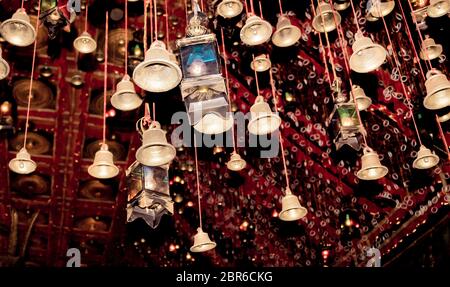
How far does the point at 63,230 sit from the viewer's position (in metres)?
11.0

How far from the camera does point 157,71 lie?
2904mm

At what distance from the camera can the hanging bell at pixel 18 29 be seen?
3.13 metres

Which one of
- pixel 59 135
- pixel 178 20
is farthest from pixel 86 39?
pixel 59 135

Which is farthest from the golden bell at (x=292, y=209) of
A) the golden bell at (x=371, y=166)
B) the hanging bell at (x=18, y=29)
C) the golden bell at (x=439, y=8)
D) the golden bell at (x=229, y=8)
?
the hanging bell at (x=18, y=29)

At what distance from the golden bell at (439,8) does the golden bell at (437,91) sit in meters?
0.49

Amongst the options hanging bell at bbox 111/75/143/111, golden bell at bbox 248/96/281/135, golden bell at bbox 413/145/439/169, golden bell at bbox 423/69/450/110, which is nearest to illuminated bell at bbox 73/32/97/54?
hanging bell at bbox 111/75/143/111

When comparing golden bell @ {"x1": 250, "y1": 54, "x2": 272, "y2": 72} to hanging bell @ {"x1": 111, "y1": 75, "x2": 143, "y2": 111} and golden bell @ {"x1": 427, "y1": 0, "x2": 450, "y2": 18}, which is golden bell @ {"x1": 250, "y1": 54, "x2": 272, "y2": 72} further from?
golden bell @ {"x1": 427, "y1": 0, "x2": 450, "y2": 18}

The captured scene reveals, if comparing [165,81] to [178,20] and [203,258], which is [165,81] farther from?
[203,258]

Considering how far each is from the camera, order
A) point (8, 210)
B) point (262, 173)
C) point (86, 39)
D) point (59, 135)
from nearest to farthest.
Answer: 1. point (86, 39)
2. point (262, 173)
3. point (59, 135)
4. point (8, 210)

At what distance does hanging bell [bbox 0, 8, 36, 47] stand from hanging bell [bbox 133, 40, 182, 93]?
2.98ft

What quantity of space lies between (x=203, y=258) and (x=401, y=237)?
4.74 m

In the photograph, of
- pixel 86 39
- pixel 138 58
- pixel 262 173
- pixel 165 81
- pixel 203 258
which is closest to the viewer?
pixel 165 81

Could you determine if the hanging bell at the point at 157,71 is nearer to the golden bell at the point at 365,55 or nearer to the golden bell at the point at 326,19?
the golden bell at the point at 365,55

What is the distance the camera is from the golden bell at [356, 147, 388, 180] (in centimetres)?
392
